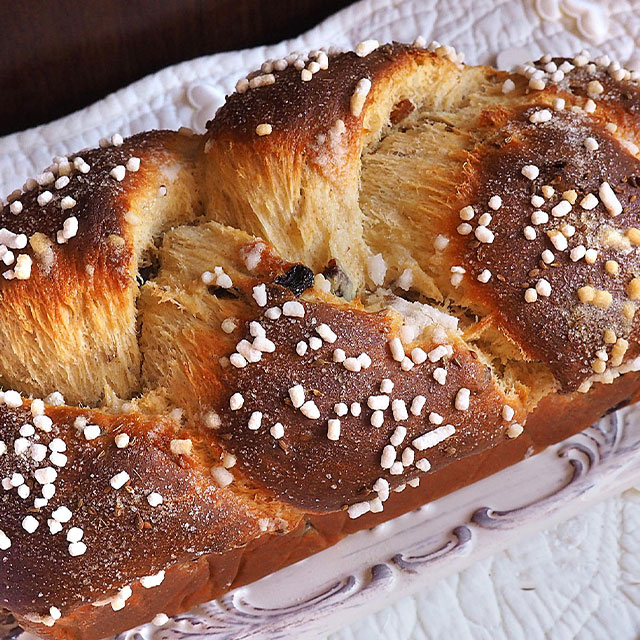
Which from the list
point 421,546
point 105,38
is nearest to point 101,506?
point 421,546

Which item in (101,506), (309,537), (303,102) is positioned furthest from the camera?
(309,537)

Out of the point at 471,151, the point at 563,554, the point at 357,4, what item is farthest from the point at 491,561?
the point at 357,4

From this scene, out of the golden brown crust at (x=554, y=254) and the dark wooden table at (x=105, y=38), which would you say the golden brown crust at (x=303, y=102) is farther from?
the dark wooden table at (x=105, y=38)

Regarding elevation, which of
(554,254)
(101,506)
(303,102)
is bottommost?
(101,506)

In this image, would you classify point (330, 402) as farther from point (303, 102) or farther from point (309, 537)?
point (303, 102)

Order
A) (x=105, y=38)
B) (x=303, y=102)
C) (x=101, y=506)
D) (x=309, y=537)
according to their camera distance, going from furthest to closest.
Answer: (x=105, y=38)
(x=309, y=537)
(x=303, y=102)
(x=101, y=506)

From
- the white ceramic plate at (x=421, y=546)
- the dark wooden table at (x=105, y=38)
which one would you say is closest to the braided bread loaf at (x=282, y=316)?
the white ceramic plate at (x=421, y=546)
